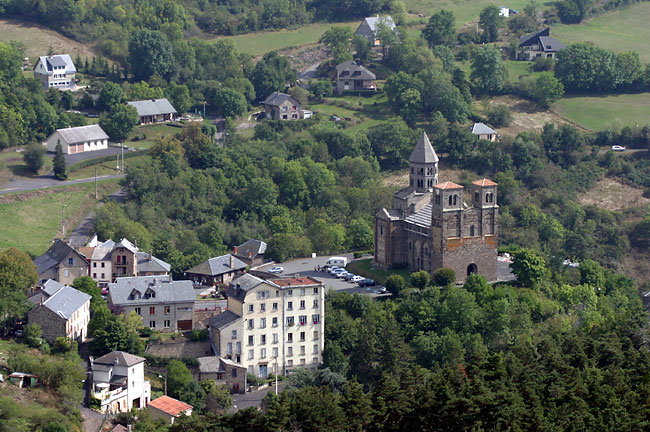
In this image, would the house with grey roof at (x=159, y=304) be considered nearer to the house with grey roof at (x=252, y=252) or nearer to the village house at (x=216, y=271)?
the village house at (x=216, y=271)

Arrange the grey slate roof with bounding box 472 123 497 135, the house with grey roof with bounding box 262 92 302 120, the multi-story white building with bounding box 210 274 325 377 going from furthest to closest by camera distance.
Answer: the house with grey roof with bounding box 262 92 302 120 < the grey slate roof with bounding box 472 123 497 135 < the multi-story white building with bounding box 210 274 325 377

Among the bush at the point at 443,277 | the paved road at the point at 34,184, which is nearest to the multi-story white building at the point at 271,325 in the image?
the bush at the point at 443,277

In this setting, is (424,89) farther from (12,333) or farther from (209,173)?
(12,333)

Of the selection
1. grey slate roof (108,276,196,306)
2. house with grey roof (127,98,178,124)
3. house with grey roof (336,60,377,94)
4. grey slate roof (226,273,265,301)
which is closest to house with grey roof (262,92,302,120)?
Result: house with grey roof (336,60,377,94)

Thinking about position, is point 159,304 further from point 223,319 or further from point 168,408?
point 168,408

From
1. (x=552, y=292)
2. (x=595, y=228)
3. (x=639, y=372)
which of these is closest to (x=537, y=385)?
(x=639, y=372)

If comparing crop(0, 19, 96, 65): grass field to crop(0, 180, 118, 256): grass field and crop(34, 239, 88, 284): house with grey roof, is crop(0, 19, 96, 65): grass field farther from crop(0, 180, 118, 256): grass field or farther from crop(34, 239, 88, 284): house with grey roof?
crop(34, 239, 88, 284): house with grey roof
